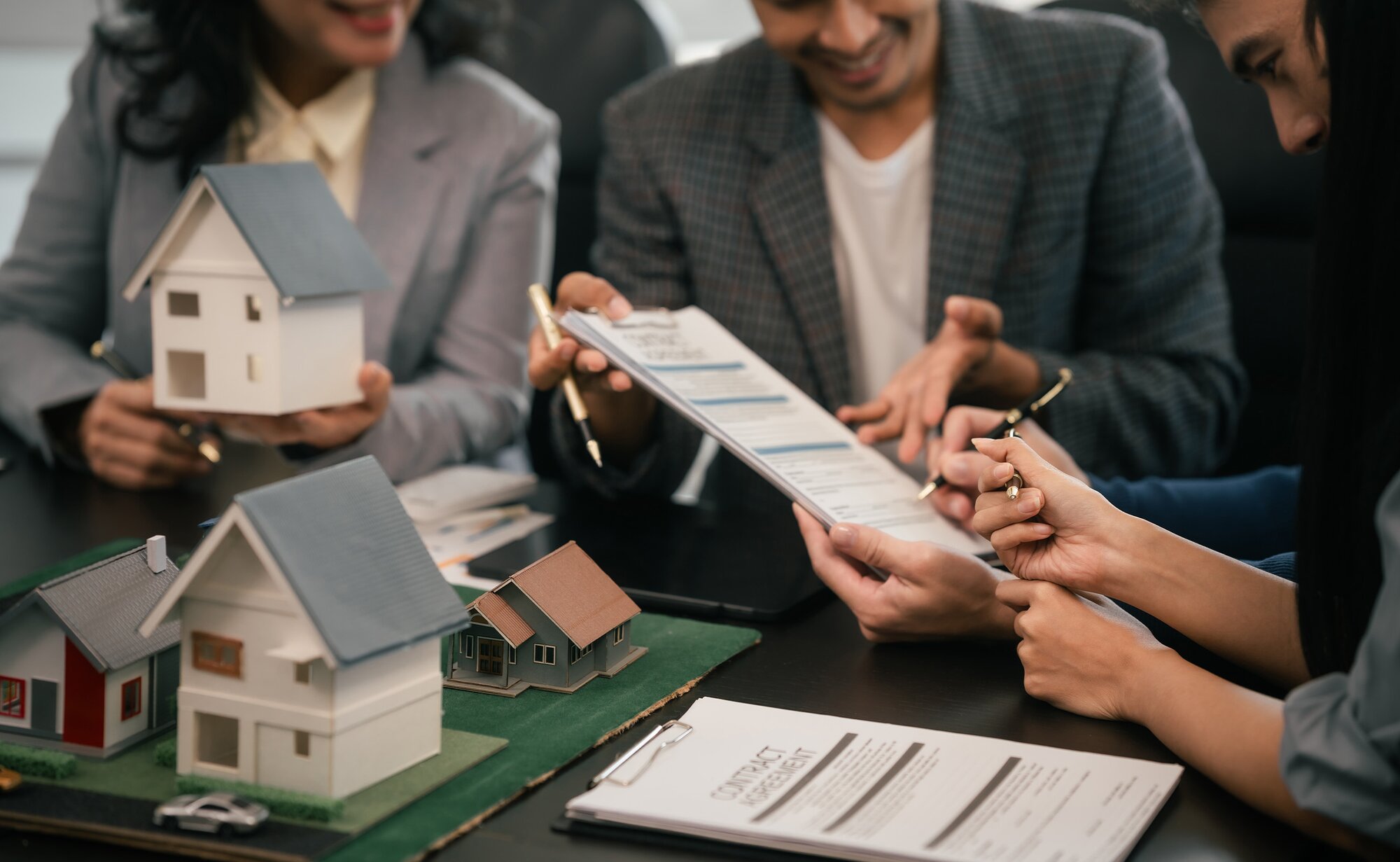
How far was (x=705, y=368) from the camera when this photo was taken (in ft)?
4.28

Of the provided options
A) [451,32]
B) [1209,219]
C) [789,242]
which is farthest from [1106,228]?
[451,32]

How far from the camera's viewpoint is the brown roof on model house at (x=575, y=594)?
Answer: 3.11 feet

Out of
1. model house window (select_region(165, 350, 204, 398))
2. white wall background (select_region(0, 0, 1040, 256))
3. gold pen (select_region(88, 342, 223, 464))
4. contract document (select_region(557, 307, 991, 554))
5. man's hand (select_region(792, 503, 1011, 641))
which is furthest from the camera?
white wall background (select_region(0, 0, 1040, 256))

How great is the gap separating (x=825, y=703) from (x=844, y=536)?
0.51 feet

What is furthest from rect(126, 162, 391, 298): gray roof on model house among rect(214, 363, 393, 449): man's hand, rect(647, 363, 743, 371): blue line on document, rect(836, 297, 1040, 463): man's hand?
rect(836, 297, 1040, 463): man's hand

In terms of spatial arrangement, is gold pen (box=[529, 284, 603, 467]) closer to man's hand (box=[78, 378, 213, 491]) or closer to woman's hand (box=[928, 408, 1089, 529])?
woman's hand (box=[928, 408, 1089, 529])

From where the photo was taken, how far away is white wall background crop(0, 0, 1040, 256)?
328cm

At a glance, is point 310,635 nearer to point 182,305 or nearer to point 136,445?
point 182,305

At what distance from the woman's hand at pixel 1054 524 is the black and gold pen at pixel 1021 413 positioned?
0.23 meters

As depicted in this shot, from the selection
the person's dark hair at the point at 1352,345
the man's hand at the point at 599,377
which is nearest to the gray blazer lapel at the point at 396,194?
the man's hand at the point at 599,377

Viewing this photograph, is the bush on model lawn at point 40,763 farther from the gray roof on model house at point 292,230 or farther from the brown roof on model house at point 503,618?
the gray roof on model house at point 292,230

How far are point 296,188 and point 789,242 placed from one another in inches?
28.2

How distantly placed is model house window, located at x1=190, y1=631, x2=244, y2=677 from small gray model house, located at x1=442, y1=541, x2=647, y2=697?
0.64 feet

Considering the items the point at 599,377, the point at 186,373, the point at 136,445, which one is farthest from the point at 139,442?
the point at 599,377
